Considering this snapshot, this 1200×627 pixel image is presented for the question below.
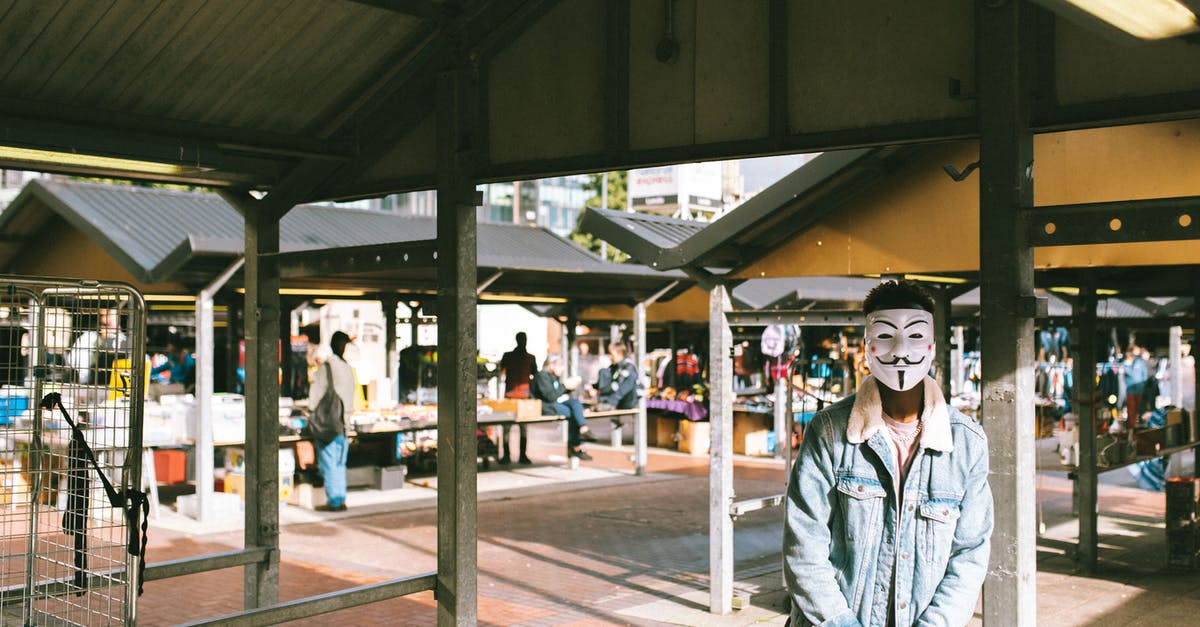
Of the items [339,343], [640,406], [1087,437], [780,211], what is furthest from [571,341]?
[780,211]

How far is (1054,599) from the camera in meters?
9.94

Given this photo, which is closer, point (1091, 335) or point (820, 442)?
point (820, 442)

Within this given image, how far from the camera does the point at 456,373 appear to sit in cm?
652

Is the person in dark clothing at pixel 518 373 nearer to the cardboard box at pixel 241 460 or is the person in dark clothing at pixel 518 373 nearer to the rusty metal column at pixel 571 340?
the rusty metal column at pixel 571 340

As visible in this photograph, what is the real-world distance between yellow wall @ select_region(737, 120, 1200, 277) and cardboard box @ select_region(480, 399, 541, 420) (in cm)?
919

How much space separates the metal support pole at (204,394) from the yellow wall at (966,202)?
272 inches

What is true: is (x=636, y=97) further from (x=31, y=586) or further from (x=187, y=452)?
(x=187, y=452)

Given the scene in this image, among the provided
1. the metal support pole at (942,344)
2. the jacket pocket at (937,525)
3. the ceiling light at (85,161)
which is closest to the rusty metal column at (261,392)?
the ceiling light at (85,161)

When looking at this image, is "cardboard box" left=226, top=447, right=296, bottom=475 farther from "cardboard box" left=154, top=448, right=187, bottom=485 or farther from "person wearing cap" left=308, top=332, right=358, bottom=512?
"cardboard box" left=154, top=448, right=187, bottom=485

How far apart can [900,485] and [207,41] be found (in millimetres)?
4428

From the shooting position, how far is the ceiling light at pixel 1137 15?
3.77 m

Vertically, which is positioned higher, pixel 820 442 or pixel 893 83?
pixel 893 83

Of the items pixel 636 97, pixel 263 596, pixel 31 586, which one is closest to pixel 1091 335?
pixel 636 97

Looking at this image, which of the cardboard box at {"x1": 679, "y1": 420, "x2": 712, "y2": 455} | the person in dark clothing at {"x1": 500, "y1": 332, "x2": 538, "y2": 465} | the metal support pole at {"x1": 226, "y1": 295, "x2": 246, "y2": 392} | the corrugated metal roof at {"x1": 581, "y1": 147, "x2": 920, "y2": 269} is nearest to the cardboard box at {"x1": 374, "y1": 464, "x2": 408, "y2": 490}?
the person in dark clothing at {"x1": 500, "y1": 332, "x2": 538, "y2": 465}
